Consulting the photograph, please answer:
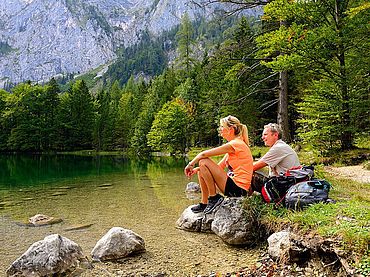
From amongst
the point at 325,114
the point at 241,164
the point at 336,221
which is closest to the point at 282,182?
the point at 241,164

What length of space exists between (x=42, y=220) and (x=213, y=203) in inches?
175

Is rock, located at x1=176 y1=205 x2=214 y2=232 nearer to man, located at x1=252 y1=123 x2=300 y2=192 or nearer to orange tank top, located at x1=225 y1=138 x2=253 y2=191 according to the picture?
orange tank top, located at x1=225 y1=138 x2=253 y2=191

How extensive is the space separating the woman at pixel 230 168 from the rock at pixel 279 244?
65.0 inches

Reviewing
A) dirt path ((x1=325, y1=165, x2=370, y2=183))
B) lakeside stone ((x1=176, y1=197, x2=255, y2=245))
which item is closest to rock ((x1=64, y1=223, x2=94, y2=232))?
lakeside stone ((x1=176, y1=197, x2=255, y2=245))

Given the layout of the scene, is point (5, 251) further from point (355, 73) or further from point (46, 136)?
point (46, 136)

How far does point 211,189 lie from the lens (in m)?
6.83

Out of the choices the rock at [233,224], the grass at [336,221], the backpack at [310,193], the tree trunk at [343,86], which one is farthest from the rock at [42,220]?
the tree trunk at [343,86]

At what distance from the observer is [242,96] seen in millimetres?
31938

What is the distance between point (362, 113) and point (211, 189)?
35.5 feet

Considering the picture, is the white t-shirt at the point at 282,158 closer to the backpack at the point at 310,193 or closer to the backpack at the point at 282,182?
the backpack at the point at 282,182

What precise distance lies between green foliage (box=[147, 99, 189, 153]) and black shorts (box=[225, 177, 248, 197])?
141 feet

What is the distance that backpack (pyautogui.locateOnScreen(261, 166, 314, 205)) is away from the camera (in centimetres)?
604

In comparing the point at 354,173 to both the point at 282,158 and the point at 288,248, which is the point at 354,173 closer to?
the point at 282,158

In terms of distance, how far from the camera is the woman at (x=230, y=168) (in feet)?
21.7
